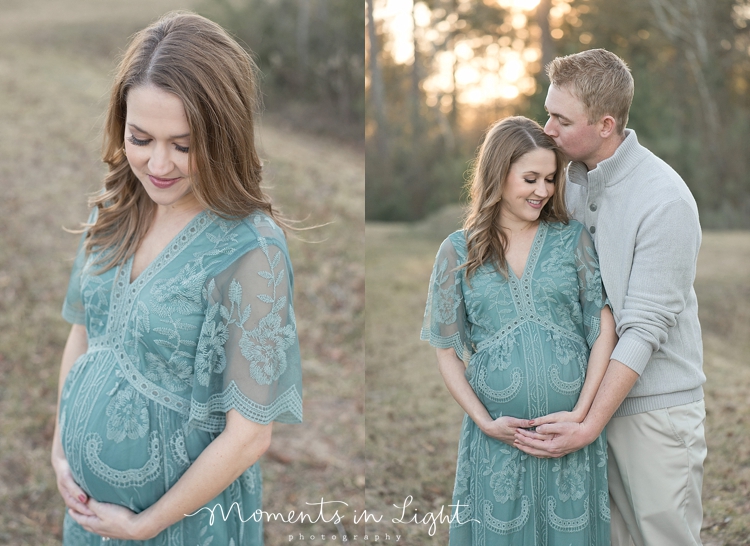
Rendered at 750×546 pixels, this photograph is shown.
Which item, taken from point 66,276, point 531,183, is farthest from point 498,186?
point 66,276

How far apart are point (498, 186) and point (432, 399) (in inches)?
120

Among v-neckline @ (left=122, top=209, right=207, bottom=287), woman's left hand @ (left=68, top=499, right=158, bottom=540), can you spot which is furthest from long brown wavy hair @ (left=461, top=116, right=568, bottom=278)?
woman's left hand @ (left=68, top=499, right=158, bottom=540)

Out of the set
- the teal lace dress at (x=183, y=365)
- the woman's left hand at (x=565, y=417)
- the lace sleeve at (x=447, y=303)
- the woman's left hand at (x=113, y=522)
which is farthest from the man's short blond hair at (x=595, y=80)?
the woman's left hand at (x=113, y=522)

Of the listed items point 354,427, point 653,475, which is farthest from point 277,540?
point 653,475

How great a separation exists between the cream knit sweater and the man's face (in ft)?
0.23

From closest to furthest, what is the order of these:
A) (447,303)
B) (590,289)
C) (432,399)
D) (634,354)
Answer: (634,354), (590,289), (447,303), (432,399)

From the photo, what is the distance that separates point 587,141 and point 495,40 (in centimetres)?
914

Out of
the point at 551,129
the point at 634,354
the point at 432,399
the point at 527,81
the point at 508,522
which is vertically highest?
the point at 527,81

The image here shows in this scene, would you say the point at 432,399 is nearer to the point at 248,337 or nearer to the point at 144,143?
the point at 248,337

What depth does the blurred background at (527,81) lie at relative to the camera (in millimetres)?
8639

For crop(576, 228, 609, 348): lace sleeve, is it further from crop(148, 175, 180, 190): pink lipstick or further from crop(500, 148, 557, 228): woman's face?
crop(148, 175, 180, 190): pink lipstick

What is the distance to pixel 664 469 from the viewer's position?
2.00m

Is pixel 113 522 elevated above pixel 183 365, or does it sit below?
below

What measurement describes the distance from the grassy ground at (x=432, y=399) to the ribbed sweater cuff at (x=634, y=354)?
1.40m
